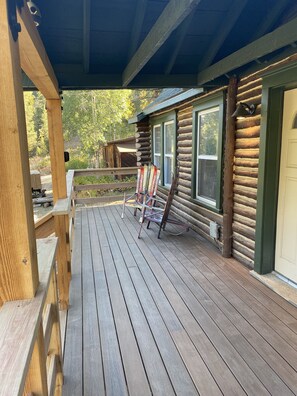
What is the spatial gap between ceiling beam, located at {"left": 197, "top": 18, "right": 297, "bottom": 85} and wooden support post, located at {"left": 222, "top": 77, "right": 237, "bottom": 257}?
0.37 m

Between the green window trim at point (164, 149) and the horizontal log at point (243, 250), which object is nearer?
the horizontal log at point (243, 250)

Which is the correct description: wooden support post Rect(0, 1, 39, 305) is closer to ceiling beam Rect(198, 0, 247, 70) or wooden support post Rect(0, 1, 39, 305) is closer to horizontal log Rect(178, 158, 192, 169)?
ceiling beam Rect(198, 0, 247, 70)

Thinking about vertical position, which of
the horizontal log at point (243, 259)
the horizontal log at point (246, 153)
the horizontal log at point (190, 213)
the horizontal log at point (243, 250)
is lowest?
the horizontal log at point (243, 259)

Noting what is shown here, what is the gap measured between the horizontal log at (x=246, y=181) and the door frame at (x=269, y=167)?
150mm

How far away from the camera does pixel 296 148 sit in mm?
2725

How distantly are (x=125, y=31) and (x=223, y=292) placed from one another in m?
2.61

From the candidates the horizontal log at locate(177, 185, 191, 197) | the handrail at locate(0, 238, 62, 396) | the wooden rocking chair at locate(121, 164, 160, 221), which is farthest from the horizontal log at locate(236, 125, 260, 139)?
the handrail at locate(0, 238, 62, 396)

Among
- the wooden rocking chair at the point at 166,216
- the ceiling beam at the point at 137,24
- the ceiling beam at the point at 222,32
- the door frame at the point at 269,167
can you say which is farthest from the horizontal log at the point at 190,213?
the ceiling beam at the point at 137,24

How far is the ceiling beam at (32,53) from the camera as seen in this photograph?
1341 millimetres

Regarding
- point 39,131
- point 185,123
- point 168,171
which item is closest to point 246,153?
point 185,123

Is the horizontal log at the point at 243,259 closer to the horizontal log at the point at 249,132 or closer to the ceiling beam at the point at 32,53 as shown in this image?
the horizontal log at the point at 249,132

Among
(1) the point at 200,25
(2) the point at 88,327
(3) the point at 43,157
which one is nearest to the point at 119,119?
(3) the point at 43,157

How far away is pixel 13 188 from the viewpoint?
0.95 metres

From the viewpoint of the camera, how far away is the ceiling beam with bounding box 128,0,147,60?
220cm
